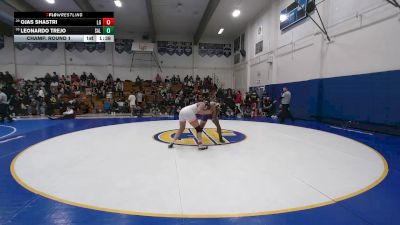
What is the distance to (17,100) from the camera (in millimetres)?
15133

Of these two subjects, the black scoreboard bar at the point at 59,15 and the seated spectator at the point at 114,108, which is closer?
the black scoreboard bar at the point at 59,15

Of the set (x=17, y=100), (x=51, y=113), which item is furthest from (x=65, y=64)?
(x=51, y=113)

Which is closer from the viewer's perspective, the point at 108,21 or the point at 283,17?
the point at 108,21

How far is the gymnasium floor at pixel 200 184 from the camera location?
247 cm

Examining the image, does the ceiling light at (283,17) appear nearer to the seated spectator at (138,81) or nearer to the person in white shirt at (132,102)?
the person in white shirt at (132,102)

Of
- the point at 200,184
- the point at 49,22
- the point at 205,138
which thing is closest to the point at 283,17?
the point at 205,138

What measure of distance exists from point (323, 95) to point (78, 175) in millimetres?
→ 10336

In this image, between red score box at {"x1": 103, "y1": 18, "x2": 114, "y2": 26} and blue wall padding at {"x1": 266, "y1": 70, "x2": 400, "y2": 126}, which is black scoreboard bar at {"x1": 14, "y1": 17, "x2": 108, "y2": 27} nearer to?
red score box at {"x1": 103, "y1": 18, "x2": 114, "y2": 26}

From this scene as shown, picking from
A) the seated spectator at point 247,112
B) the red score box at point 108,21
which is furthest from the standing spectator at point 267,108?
the red score box at point 108,21

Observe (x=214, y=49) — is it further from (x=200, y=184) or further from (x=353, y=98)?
(x=200, y=184)

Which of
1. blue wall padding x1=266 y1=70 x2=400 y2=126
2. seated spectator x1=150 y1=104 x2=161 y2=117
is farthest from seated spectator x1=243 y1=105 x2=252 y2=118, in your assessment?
seated spectator x1=150 y1=104 x2=161 y2=117
